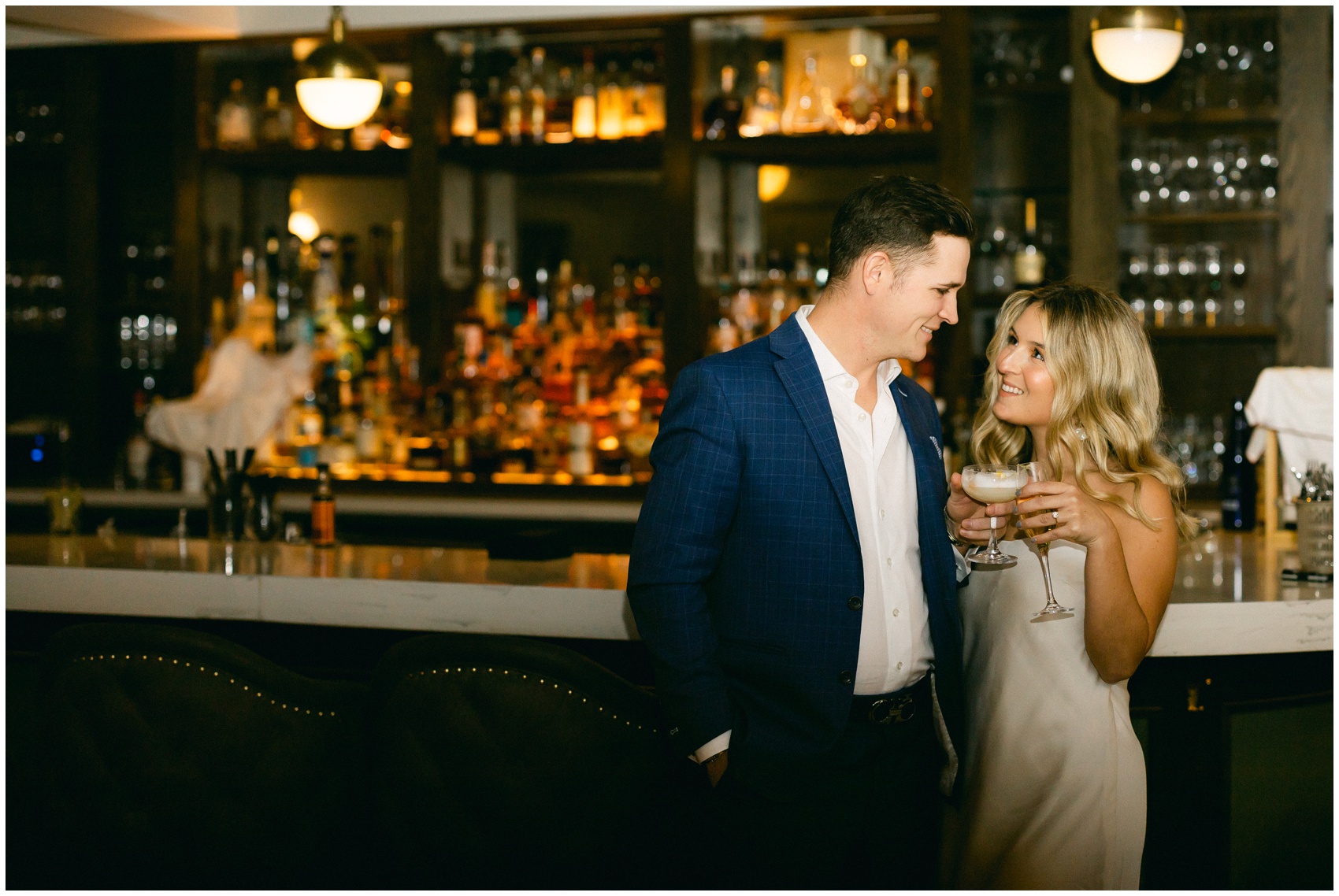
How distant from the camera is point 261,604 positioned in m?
2.44

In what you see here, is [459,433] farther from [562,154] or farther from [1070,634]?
[1070,634]

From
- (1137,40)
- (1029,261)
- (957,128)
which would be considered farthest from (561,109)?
(1137,40)

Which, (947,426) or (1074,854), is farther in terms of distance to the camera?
(947,426)

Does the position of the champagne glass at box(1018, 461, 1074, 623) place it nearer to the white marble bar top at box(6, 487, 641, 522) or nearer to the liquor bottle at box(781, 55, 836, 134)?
the white marble bar top at box(6, 487, 641, 522)

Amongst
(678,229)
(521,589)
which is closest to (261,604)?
(521,589)

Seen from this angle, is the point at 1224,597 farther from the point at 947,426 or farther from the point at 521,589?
the point at 947,426

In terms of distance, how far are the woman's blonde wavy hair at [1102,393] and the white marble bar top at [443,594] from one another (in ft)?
1.02

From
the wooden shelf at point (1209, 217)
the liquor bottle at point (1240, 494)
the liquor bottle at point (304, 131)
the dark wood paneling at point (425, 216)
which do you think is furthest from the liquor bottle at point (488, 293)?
the liquor bottle at point (1240, 494)

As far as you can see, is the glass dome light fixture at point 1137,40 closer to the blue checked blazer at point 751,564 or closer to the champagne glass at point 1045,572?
the champagne glass at point 1045,572

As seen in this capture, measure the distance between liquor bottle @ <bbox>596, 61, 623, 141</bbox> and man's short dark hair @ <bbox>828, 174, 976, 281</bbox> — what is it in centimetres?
263

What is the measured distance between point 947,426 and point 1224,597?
178 centimetres

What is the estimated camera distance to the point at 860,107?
4.13m

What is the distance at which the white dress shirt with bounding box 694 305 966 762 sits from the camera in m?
1.80

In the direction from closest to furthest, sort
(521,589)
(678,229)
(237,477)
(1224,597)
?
A: (1224,597) < (521,589) < (237,477) < (678,229)
